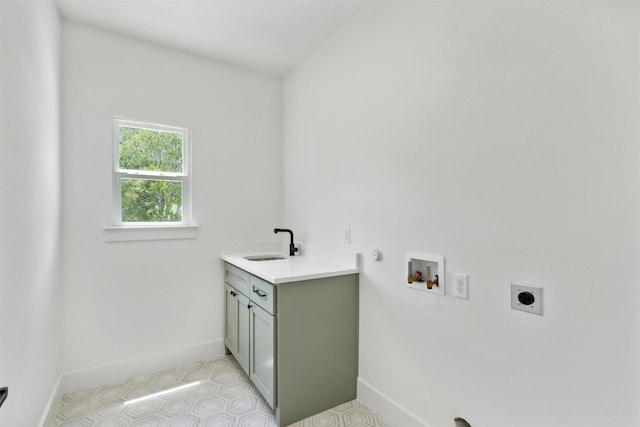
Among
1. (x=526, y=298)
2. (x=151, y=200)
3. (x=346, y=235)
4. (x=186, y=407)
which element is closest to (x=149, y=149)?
(x=151, y=200)

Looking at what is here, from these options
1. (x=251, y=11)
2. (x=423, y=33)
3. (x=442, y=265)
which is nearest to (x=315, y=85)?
(x=251, y=11)

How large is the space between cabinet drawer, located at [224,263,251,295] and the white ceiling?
1.83 meters

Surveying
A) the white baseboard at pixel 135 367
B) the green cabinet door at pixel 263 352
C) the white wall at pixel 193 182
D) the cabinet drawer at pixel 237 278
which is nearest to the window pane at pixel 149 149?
the white wall at pixel 193 182

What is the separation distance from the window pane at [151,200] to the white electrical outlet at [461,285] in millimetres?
2241

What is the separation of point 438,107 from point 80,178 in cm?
249

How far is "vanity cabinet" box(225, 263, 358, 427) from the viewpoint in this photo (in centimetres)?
189

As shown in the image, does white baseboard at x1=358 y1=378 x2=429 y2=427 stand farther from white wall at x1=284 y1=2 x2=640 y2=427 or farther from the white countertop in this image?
the white countertop

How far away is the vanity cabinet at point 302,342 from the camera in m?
1.89

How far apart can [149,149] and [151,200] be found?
0.42 metres

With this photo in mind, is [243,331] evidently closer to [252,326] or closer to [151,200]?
[252,326]

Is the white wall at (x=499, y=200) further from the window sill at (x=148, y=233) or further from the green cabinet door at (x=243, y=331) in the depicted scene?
the window sill at (x=148, y=233)

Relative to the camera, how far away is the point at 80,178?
2307mm

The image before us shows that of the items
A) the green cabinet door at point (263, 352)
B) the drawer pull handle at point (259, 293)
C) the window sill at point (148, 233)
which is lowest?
the green cabinet door at point (263, 352)

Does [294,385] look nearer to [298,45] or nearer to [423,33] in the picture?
[423,33]
